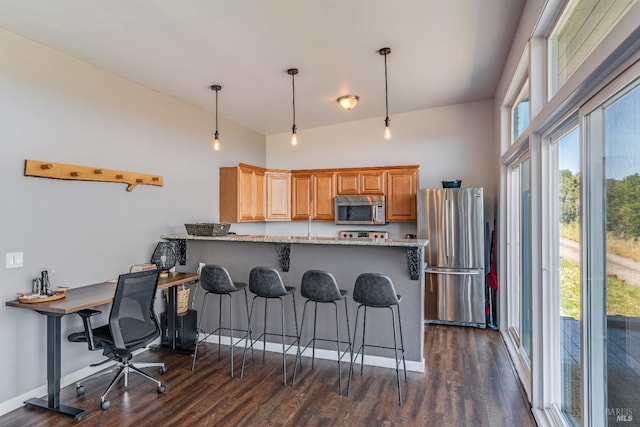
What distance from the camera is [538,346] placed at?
250 centimetres

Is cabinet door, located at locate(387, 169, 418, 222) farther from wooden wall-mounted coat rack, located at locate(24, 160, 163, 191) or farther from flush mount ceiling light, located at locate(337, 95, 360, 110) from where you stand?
wooden wall-mounted coat rack, located at locate(24, 160, 163, 191)

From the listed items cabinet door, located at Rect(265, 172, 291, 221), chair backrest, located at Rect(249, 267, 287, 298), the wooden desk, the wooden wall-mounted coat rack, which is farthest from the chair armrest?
cabinet door, located at Rect(265, 172, 291, 221)

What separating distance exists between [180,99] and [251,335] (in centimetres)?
288

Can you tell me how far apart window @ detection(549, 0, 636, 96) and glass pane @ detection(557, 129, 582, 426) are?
419 millimetres

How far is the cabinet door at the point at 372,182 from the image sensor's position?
5.45 meters

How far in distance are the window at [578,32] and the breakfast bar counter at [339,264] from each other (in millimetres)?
1634

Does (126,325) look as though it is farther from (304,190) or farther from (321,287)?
(304,190)

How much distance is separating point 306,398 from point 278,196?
3555mm

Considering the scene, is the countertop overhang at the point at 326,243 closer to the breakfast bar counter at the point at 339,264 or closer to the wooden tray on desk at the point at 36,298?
the breakfast bar counter at the point at 339,264

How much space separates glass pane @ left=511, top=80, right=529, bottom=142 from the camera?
3301mm

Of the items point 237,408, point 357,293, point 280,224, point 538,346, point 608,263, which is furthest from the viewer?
point 280,224

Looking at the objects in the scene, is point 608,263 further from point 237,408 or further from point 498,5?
point 237,408

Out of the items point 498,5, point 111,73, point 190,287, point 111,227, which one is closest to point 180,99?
point 111,73
